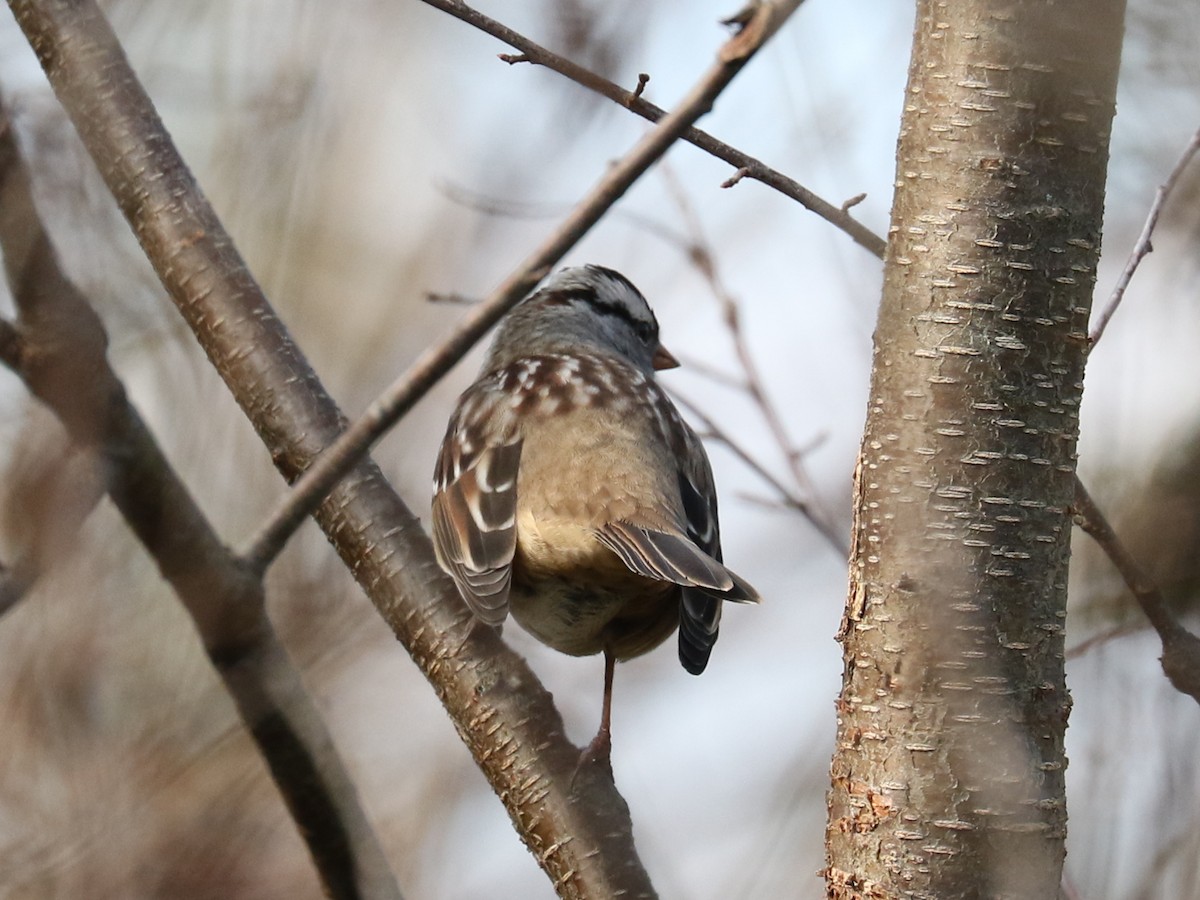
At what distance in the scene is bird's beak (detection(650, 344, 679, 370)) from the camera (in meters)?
5.20

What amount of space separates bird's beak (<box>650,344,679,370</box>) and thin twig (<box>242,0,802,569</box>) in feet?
11.8

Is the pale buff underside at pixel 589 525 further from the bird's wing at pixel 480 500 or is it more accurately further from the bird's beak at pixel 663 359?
the bird's beak at pixel 663 359

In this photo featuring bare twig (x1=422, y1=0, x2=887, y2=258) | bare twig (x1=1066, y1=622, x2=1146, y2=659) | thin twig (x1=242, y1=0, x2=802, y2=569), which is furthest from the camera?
bare twig (x1=1066, y1=622, x2=1146, y2=659)

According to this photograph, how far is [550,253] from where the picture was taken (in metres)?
1.44

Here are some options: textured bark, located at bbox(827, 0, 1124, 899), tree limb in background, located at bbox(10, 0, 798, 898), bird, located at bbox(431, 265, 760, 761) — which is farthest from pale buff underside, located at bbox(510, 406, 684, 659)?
textured bark, located at bbox(827, 0, 1124, 899)

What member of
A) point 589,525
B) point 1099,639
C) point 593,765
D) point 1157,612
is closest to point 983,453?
point 1157,612

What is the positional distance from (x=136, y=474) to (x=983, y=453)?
1307 millimetres

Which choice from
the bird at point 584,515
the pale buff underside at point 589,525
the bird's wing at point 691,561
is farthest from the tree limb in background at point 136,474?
the pale buff underside at point 589,525

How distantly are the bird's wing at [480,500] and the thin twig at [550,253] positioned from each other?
1.31 metres

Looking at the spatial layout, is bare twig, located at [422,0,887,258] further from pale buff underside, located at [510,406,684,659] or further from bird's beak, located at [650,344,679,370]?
bird's beak, located at [650,344,679,370]

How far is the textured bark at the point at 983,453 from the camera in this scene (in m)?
1.75

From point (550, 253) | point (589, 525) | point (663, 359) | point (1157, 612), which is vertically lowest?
point (1157, 612)

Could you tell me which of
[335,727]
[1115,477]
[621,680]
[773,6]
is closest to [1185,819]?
[1115,477]

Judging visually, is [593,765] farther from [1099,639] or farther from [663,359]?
[663,359]
